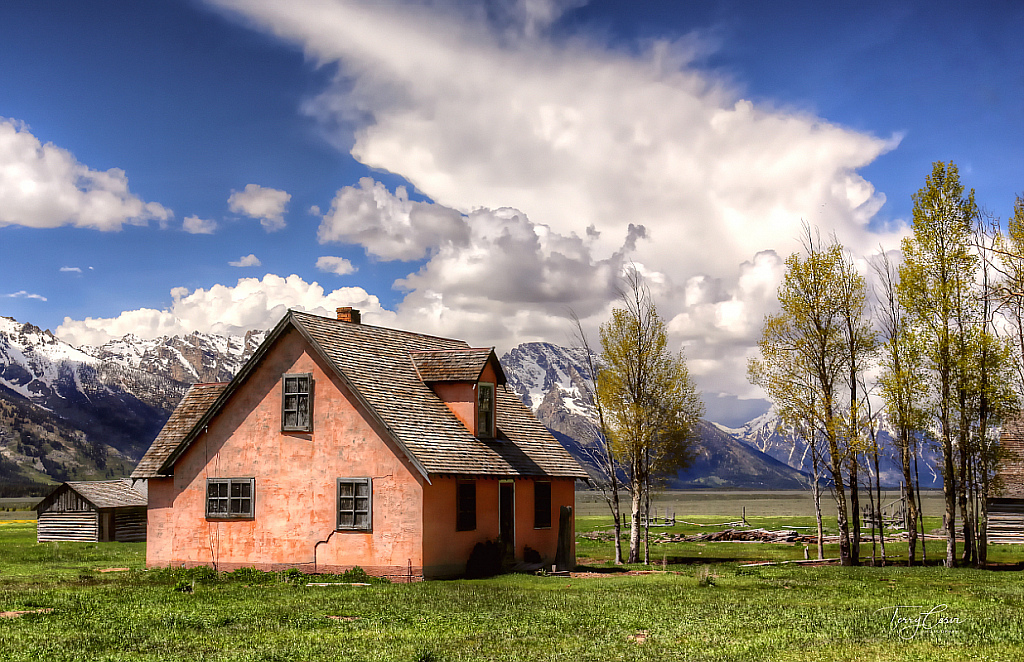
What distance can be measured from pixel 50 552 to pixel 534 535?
27224 mm

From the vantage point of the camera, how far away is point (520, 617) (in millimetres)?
21109

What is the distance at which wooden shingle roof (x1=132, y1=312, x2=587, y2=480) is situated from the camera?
32.5m

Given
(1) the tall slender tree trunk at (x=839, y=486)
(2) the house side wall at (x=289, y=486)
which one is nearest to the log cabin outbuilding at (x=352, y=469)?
(2) the house side wall at (x=289, y=486)

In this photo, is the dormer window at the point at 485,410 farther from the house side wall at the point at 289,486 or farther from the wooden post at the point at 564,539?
the house side wall at the point at 289,486

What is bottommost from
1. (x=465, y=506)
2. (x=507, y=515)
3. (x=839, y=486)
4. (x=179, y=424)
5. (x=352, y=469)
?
(x=507, y=515)

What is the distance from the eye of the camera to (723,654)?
1590 cm

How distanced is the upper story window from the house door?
785 cm

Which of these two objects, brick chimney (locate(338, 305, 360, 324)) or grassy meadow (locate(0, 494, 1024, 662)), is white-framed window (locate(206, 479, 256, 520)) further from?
brick chimney (locate(338, 305, 360, 324))

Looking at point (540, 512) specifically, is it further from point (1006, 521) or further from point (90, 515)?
point (90, 515)

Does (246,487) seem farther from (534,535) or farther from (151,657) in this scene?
(151,657)

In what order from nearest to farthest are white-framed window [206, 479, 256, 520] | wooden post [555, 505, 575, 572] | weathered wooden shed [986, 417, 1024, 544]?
white-framed window [206, 479, 256, 520], wooden post [555, 505, 575, 572], weathered wooden shed [986, 417, 1024, 544]

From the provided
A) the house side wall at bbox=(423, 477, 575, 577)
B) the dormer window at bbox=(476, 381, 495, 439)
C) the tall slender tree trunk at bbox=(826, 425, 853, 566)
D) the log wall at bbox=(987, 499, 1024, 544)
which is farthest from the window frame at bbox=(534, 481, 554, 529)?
the log wall at bbox=(987, 499, 1024, 544)

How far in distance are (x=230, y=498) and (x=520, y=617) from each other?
17.5m

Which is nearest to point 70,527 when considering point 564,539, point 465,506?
point 564,539
